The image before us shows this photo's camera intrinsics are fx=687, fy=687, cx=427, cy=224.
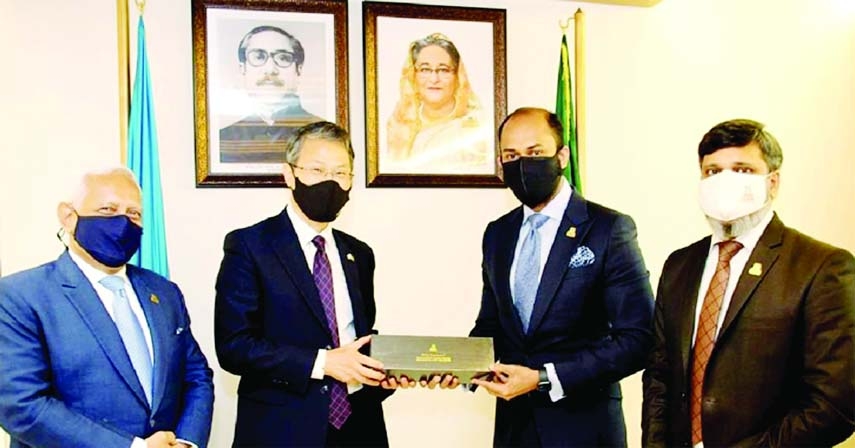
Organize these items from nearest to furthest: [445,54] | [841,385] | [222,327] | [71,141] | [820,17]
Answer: [841,385]
[222,327]
[71,141]
[445,54]
[820,17]

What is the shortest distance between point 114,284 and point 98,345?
8.7 inches

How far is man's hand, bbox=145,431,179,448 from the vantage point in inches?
84.0

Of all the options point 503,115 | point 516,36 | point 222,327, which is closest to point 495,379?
point 222,327

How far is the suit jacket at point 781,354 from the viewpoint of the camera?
1.91 m

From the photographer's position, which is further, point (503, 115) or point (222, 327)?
point (503, 115)

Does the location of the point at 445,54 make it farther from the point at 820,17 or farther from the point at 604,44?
the point at 820,17

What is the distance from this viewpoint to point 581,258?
240 cm

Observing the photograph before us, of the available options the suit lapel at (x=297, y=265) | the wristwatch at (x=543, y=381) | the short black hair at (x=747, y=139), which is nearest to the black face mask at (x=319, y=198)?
the suit lapel at (x=297, y=265)

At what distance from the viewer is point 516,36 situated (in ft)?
12.6

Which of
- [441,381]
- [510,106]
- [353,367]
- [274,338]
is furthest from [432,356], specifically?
[510,106]

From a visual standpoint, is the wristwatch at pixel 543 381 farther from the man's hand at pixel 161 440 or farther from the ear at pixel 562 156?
the man's hand at pixel 161 440

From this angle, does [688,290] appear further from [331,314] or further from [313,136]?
[313,136]

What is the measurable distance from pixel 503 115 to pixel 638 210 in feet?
3.27

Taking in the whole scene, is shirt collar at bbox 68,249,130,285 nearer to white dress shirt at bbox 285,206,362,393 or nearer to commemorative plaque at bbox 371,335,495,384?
white dress shirt at bbox 285,206,362,393
